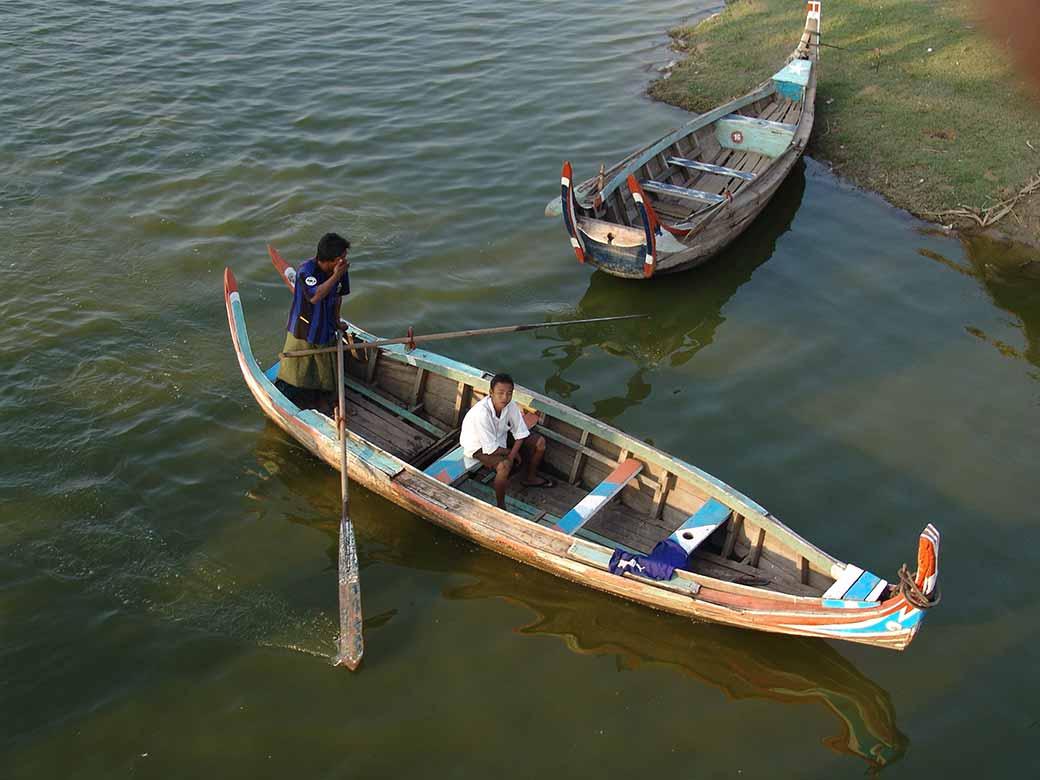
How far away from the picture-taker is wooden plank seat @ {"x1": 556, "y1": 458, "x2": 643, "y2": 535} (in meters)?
7.29

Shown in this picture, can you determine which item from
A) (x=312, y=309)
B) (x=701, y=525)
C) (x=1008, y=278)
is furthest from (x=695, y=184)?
(x=701, y=525)

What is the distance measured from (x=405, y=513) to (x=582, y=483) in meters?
1.67

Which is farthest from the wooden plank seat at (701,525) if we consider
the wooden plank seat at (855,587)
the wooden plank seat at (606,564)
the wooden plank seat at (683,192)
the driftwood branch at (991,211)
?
the driftwood branch at (991,211)

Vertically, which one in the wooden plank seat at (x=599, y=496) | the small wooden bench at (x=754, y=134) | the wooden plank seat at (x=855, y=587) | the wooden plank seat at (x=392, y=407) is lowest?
the wooden plank seat at (x=392, y=407)

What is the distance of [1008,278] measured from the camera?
11180mm

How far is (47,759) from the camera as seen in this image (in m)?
6.11

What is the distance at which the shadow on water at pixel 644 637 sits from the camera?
6523mm

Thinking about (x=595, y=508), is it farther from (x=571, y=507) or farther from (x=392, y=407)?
(x=392, y=407)

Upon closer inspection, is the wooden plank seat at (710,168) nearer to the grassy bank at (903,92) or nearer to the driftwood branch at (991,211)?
the grassy bank at (903,92)

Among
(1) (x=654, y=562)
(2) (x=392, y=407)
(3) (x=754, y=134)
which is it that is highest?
(3) (x=754, y=134)

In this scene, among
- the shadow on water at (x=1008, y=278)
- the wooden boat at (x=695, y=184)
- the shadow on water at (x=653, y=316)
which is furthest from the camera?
the wooden boat at (x=695, y=184)

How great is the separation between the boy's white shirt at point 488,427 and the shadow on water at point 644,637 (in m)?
0.88

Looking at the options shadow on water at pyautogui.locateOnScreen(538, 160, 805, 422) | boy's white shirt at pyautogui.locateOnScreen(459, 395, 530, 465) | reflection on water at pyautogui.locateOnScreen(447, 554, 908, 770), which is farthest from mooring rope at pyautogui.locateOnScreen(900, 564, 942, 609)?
shadow on water at pyautogui.locateOnScreen(538, 160, 805, 422)

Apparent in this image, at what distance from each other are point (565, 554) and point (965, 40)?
559 inches
